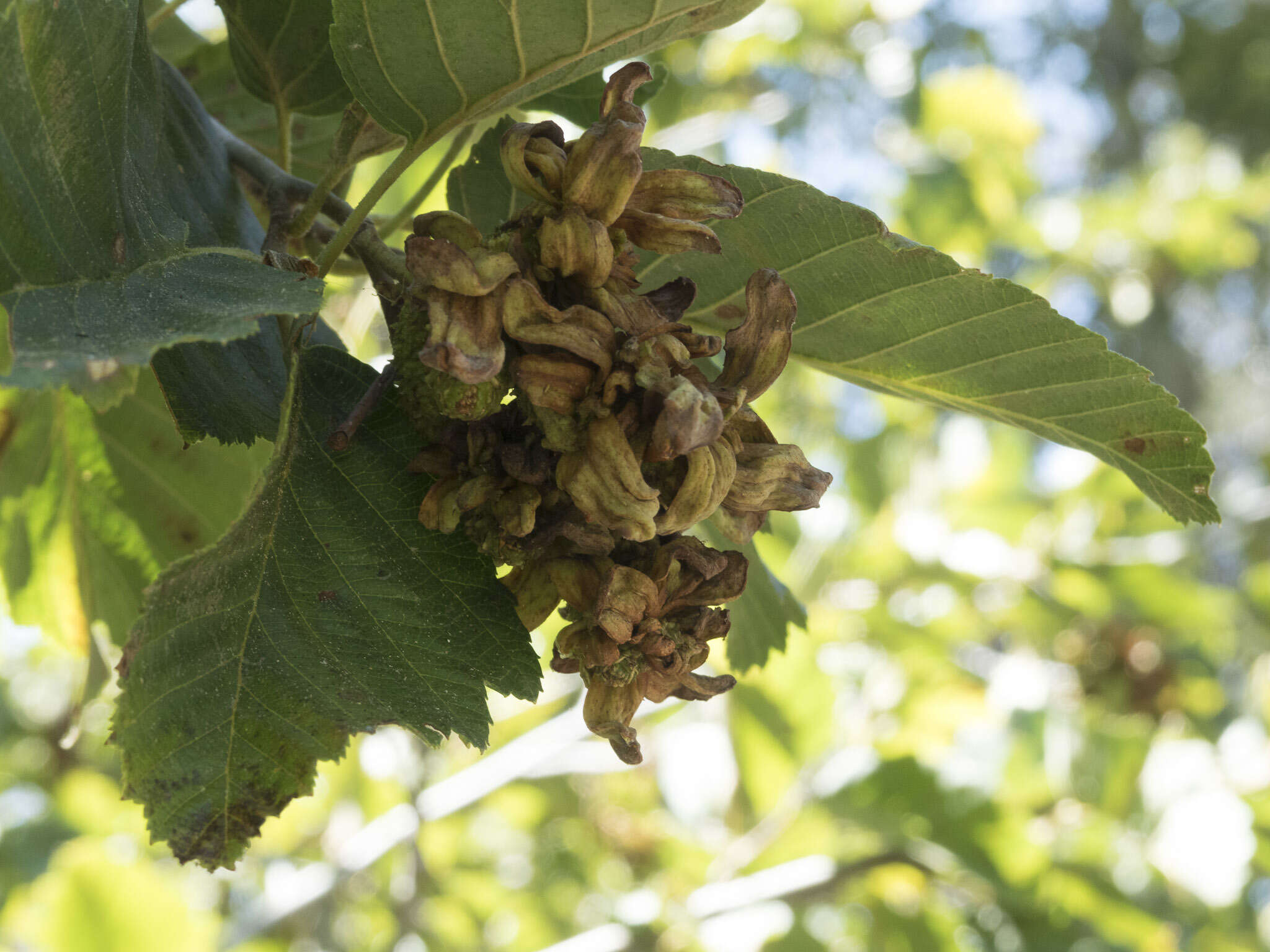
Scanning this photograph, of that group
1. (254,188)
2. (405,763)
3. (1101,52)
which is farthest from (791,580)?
(1101,52)

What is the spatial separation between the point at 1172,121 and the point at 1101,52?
1832 millimetres

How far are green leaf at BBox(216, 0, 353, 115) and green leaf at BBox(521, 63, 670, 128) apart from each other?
211 millimetres

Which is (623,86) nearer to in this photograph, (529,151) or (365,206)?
(529,151)

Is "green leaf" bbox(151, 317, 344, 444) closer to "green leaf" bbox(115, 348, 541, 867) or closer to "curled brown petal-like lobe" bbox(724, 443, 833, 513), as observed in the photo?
"green leaf" bbox(115, 348, 541, 867)

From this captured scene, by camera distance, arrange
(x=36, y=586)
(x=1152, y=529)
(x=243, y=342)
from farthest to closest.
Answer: (x=1152, y=529) → (x=36, y=586) → (x=243, y=342)

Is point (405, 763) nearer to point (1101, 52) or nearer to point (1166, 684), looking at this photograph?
point (1166, 684)

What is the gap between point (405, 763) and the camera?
261 centimetres

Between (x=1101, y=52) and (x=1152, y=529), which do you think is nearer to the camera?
(x=1152, y=529)

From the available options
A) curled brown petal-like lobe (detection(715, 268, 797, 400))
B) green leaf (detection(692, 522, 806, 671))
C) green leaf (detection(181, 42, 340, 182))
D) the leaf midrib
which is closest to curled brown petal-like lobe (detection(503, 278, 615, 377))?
curled brown petal-like lobe (detection(715, 268, 797, 400))

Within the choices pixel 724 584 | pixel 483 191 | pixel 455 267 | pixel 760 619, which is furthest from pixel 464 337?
pixel 760 619

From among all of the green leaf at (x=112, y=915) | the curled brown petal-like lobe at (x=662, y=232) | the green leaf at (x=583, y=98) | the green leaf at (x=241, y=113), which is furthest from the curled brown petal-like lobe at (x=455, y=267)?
the green leaf at (x=112, y=915)

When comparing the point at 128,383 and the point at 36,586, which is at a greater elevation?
the point at 128,383

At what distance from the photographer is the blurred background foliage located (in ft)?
8.47

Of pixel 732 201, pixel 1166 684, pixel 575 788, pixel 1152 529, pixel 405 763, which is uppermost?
pixel 732 201
